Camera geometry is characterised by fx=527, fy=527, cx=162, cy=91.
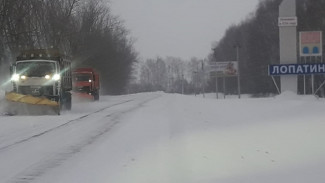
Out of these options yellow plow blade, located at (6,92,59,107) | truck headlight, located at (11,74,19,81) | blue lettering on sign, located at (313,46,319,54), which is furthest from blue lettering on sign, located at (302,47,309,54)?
truck headlight, located at (11,74,19,81)

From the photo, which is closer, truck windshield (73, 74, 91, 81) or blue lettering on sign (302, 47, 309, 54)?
blue lettering on sign (302, 47, 309, 54)

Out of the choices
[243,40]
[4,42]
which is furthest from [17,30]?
[243,40]

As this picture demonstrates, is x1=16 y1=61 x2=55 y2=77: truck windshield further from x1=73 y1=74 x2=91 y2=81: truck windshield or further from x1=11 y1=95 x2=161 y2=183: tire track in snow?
x1=73 y1=74 x2=91 y2=81: truck windshield

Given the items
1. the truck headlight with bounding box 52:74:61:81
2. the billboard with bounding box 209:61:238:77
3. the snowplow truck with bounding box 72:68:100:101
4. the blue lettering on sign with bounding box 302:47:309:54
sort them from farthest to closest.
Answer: the billboard with bounding box 209:61:238:77
the snowplow truck with bounding box 72:68:100:101
the blue lettering on sign with bounding box 302:47:309:54
the truck headlight with bounding box 52:74:61:81

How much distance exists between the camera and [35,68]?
2617 cm

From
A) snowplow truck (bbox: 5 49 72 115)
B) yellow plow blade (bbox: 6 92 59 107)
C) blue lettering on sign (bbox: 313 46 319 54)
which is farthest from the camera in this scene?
blue lettering on sign (bbox: 313 46 319 54)

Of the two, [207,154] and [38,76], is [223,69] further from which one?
[207,154]

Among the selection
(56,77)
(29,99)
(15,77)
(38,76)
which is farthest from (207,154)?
(15,77)

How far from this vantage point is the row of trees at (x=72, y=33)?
47.1 meters

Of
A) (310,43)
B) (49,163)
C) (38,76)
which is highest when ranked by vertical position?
(310,43)

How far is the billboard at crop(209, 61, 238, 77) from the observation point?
269 ft

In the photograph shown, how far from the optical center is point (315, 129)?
14344 millimetres

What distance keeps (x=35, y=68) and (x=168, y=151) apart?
51.4ft

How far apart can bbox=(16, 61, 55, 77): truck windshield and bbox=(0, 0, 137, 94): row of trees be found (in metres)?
18.4
